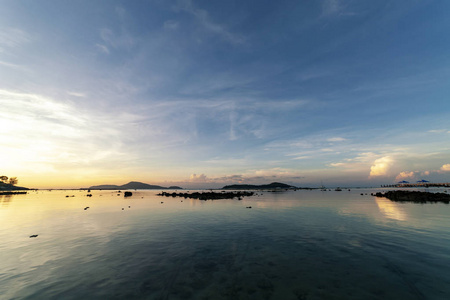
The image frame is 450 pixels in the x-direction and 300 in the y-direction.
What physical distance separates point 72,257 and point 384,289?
2155 cm

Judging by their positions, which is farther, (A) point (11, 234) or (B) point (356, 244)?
(A) point (11, 234)

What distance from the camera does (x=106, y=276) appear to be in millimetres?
11758

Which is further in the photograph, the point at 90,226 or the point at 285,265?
the point at 90,226

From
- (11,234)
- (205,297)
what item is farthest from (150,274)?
(11,234)

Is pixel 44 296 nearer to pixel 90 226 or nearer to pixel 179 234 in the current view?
pixel 179 234

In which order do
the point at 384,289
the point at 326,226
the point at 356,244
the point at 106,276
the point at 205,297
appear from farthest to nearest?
the point at 326,226
the point at 356,244
the point at 106,276
the point at 384,289
the point at 205,297

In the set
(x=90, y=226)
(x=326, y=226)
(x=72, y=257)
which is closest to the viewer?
(x=72, y=257)

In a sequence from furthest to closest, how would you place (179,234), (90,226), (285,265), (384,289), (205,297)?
1. (90,226)
2. (179,234)
3. (285,265)
4. (384,289)
5. (205,297)

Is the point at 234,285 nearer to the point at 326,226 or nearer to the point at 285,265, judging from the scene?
the point at 285,265

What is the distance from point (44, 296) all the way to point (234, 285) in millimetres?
9850

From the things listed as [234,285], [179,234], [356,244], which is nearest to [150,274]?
[234,285]

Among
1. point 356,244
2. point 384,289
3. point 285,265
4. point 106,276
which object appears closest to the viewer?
point 384,289

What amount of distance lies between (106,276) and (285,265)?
1165 centimetres

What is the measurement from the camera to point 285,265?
13023 mm
